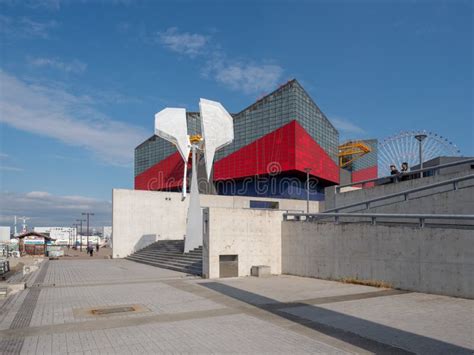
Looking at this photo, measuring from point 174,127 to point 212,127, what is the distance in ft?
13.5

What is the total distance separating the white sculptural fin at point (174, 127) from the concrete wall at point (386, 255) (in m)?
13.3

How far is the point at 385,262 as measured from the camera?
45.7 feet

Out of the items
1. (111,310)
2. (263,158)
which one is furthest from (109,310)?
(263,158)

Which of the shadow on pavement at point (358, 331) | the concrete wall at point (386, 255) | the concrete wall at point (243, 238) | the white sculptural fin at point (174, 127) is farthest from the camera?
the white sculptural fin at point (174, 127)

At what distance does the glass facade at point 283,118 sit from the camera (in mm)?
48469

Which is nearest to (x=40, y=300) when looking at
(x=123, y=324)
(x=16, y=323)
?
(x=16, y=323)

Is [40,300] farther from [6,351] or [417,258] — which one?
[417,258]

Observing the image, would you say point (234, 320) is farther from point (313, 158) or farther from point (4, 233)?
point (4, 233)

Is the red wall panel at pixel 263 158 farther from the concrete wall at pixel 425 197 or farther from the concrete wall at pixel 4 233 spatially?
the concrete wall at pixel 4 233

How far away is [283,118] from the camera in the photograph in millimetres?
48750

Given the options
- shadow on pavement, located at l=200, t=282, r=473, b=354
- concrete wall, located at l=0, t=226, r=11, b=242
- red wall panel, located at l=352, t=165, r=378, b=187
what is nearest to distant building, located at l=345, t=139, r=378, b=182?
red wall panel, located at l=352, t=165, r=378, b=187

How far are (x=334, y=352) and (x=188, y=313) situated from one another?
4238 millimetres

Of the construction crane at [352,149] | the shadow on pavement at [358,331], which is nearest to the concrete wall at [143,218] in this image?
the shadow on pavement at [358,331]

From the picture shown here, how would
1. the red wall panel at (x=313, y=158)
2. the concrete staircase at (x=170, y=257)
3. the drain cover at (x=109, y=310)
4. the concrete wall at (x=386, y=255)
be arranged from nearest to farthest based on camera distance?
the drain cover at (x=109, y=310) → the concrete wall at (x=386, y=255) → the concrete staircase at (x=170, y=257) → the red wall panel at (x=313, y=158)
